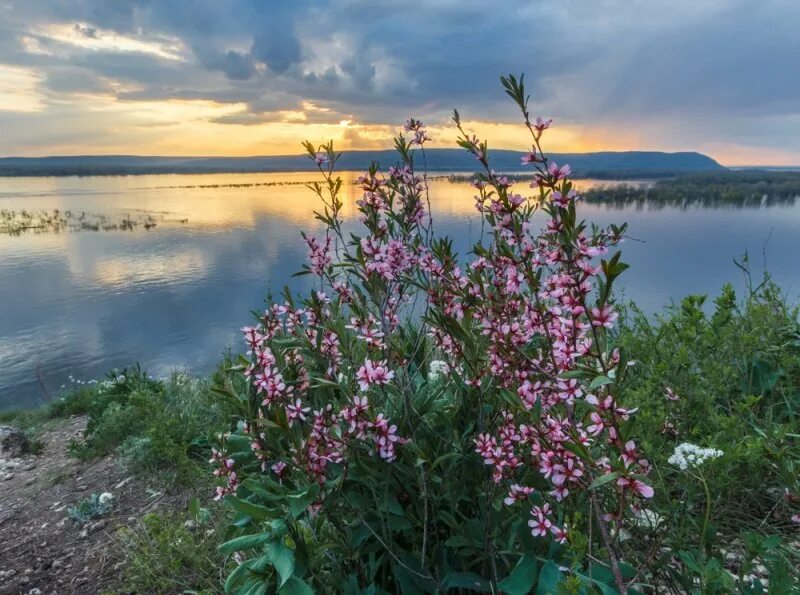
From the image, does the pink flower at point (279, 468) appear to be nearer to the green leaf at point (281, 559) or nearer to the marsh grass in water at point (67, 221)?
the green leaf at point (281, 559)

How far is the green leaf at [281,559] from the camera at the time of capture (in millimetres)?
1555

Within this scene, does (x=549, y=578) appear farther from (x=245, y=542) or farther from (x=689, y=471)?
(x=245, y=542)

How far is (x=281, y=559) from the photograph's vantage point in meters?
1.61

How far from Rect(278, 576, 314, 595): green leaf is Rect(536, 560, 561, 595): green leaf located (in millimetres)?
749

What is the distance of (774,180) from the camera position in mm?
23219

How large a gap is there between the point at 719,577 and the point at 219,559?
8.31 ft

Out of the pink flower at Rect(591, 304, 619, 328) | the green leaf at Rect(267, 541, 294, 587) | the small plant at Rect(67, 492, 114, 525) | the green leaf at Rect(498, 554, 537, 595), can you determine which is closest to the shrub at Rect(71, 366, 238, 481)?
the small plant at Rect(67, 492, 114, 525)

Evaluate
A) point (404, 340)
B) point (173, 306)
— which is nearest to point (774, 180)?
point (173, 306)

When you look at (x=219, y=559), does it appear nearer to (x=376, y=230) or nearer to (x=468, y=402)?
(x=468, y=402)

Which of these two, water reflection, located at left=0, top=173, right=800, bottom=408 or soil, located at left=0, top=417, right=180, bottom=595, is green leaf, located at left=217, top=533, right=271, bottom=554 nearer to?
soil, located at left=0, top=417, right=180, bottom=595

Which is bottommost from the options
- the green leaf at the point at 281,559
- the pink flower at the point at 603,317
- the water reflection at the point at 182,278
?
the water reflection at the point at 182,278

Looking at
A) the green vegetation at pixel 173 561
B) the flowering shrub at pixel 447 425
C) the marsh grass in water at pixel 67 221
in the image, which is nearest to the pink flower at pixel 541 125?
the flowering shrub at pixel 447 425

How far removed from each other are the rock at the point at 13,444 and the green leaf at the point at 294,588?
5366mm

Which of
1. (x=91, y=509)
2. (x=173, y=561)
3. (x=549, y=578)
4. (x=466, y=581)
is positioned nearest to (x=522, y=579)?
(x=549, y=578)
